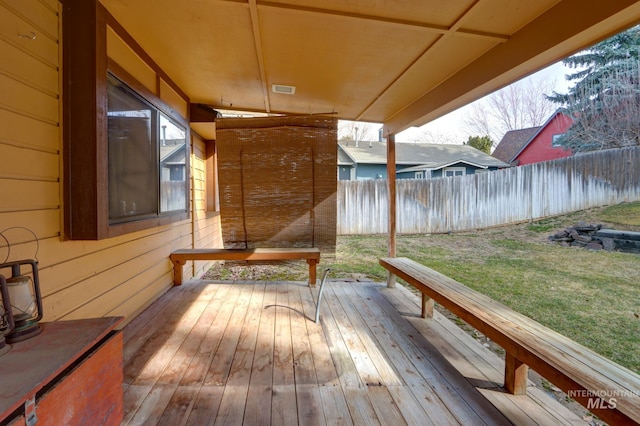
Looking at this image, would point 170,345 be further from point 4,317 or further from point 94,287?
point 4,317

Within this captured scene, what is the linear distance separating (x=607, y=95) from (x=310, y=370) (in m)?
12.7

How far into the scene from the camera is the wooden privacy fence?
814cm

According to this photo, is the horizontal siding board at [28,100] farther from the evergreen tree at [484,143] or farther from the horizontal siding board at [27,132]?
the evergreen tree at [484,143]

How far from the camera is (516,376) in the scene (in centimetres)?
183

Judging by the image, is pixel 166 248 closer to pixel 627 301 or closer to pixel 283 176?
pixel 283 176

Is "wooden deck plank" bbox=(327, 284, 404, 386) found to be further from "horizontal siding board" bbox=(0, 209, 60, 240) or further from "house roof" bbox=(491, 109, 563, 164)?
"house roof" bbox=(491, 109, 563, 164)

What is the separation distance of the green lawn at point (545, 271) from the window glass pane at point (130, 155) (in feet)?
9.05

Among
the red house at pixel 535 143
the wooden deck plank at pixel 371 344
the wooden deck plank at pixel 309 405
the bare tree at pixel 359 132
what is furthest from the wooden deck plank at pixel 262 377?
the bare tree at pixel 359 132

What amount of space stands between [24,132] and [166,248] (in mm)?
2247

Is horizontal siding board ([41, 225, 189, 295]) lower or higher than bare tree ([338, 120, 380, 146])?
lower

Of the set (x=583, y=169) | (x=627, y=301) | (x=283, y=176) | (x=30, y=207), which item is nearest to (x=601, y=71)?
(x=583, y=169)

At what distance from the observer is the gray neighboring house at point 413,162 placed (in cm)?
1405

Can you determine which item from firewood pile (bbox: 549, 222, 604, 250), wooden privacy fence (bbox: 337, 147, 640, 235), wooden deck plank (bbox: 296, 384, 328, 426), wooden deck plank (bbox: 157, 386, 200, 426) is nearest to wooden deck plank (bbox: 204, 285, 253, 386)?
wooden deck plank (bbox: 157, 386, 200, 426)

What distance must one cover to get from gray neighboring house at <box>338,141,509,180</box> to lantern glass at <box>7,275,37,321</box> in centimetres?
1313
